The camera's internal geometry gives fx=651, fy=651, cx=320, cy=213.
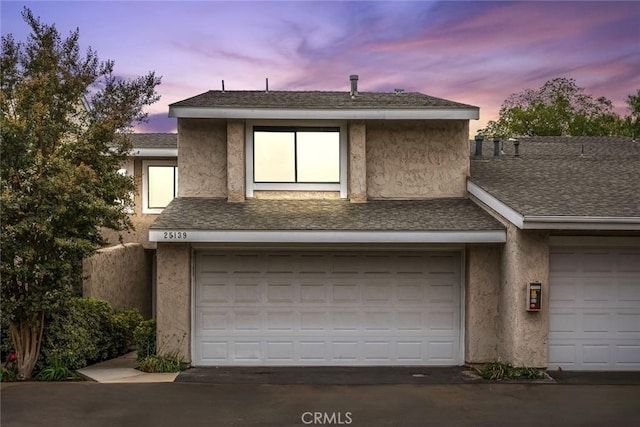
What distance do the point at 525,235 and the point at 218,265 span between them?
6043 mm

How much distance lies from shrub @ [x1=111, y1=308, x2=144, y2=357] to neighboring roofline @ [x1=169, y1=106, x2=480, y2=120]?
478 centimetres

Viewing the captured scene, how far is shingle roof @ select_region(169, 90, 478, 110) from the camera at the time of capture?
14062 mm

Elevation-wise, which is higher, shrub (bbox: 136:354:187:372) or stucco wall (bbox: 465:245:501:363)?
stucco wall (bbox: 465:245:501:363)

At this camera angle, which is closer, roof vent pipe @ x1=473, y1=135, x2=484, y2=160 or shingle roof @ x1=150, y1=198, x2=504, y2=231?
shingle roof @ x1=150, y1=198, x2=504, y2=231

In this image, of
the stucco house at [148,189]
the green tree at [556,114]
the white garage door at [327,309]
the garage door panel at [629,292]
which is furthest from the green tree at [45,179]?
the green tree at [556,114]

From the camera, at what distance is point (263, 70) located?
17.5 meters

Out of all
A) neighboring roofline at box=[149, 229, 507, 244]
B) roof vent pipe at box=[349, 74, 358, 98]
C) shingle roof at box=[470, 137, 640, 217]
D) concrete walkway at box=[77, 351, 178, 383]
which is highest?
roof vent pipe at box=[349, 74, 358, 98]

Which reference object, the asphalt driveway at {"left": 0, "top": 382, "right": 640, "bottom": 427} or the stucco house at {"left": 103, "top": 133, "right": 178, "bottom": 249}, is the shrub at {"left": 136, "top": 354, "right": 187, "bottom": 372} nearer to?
the asphalt driveway at {"left": 0, "top": 382, "right": 640, "bottom": 427}

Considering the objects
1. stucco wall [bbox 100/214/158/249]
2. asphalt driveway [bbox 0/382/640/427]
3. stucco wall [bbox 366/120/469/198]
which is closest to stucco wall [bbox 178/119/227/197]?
stucco wall [bbox 366/120/469/198]

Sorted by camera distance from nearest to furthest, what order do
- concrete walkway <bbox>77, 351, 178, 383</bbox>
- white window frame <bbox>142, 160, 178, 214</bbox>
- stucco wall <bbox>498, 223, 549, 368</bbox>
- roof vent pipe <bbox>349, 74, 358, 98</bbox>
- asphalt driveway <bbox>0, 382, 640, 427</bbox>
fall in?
asphalt driveway <bbox>0, 382, 640, 427</bbox> < concrete walkway <bbox>77, 351, 178, 383</bbox> < stucco wall <bbox>498, 223, 549, 368</bbox> < roof vent pipe <bbox>349, 74, 358, 98</bbox> < white window frame <bbox>142, 160, 178, 214</bbox>

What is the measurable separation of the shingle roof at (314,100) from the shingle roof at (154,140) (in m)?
4.45

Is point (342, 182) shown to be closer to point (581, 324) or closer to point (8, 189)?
point (581, 324)

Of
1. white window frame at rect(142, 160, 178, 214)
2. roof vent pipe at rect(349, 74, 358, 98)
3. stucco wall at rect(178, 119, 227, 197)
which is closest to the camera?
stucco wall at rect(178, 119, 227, 197)

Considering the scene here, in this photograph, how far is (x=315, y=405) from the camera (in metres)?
10.3
